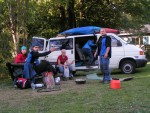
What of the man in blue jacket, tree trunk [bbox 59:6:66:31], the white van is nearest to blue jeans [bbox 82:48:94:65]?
the man in blue jacket

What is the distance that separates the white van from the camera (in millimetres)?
14633

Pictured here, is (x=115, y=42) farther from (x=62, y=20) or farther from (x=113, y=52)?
(x=62, y=20)

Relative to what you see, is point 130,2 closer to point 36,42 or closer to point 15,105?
point 36,42

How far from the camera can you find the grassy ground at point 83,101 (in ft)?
23.7

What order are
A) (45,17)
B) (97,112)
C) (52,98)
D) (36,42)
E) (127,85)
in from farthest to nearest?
(45,17) → (36,42) → (127,85) → (52,98) → (97,112)

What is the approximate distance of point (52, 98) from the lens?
8758 mm

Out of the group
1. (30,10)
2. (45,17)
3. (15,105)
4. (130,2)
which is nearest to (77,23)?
(45,17)

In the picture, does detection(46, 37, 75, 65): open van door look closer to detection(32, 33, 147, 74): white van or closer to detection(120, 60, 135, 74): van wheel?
detection(32, 33, 147, 74): white van

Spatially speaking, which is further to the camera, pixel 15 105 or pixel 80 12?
pixel 80 12

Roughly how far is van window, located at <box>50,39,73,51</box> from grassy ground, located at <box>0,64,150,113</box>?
5185 millimetres

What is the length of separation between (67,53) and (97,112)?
8456 mm

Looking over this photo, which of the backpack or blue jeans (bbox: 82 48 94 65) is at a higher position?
blue jeans (bbox: 82 48 94 65)

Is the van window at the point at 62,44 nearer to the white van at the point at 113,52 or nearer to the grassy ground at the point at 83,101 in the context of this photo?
the white van at the point at 113,52

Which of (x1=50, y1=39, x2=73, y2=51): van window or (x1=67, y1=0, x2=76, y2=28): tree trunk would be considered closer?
(x1=50, y1=39, x2=73, y2=51): van window
